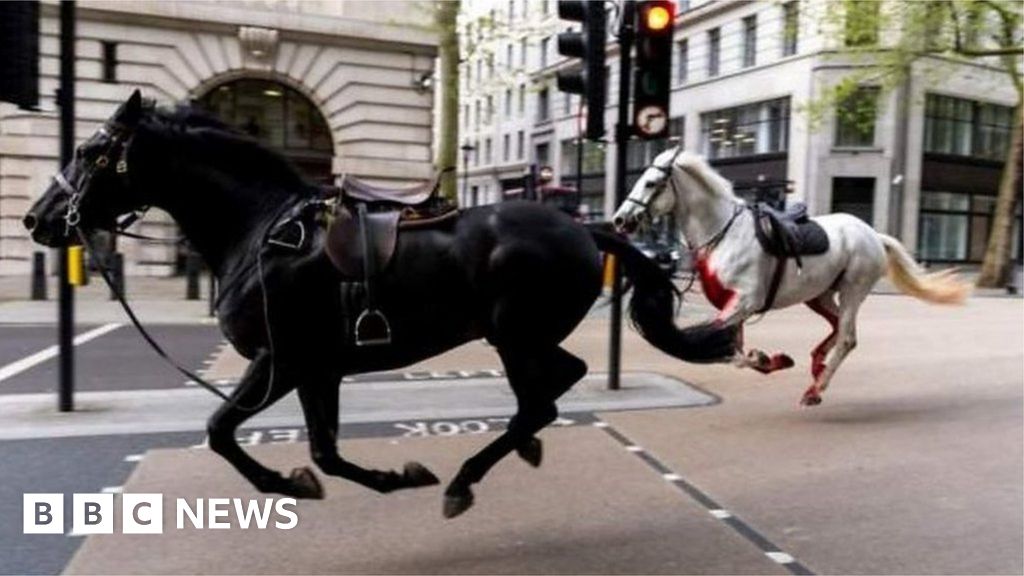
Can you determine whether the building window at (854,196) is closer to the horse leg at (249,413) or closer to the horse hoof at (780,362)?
the horse hoof at (780,362)

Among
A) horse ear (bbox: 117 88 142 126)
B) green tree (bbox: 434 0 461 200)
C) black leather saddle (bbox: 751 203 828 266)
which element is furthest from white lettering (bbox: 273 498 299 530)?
green tree (bbox: 434 0 461 200)

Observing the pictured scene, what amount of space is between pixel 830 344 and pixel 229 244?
573cm

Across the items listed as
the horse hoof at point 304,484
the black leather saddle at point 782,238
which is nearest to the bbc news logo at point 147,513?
the horse hoof at point 304,484

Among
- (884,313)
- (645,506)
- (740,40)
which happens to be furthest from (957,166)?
(645,506)

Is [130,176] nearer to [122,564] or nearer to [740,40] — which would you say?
[122,564]

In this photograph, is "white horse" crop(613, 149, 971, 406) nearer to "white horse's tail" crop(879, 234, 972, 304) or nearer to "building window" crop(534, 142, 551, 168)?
"white horse's tail" crop(879, 234, 972, 304)

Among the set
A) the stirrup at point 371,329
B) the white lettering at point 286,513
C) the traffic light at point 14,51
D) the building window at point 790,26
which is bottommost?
the white lettering at point 286,513

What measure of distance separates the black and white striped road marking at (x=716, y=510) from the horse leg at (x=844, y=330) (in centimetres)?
219

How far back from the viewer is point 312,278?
14.2 feet

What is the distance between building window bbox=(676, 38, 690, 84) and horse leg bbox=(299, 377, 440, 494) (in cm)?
4538

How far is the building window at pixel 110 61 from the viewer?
76.3 feet

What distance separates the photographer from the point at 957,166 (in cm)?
4225

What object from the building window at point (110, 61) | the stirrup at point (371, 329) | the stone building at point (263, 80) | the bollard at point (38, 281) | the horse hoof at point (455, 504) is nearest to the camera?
the stirrup at point (371, 329)

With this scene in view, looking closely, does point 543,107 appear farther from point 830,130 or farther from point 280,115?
point 280,115
